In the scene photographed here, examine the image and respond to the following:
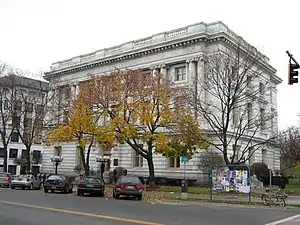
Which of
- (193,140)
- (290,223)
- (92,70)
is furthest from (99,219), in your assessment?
(92,70)

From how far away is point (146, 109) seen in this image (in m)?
35.3

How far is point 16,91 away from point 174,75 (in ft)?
62.7

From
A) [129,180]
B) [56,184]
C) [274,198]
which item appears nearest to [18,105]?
[56,184]

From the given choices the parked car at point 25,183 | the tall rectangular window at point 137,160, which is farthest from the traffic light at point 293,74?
the tall rectangular window at point 137,160

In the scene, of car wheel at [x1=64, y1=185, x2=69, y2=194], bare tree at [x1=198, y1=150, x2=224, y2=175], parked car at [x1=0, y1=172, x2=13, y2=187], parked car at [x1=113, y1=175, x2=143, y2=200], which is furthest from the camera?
bare tree at [x1=198, y1=150, x2=224, y2=175]

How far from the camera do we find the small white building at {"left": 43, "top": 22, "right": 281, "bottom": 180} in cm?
4738

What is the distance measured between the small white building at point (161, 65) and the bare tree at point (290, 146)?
1.33 metres

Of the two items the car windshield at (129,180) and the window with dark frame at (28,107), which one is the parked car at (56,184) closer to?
the car windshield at (129,180)

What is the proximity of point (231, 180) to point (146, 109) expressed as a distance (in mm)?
11896

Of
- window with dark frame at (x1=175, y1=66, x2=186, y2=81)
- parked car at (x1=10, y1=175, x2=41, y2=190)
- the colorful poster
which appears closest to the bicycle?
the colorful poster

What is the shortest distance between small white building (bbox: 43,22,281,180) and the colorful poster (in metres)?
18.8

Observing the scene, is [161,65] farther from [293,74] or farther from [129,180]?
[293,74]

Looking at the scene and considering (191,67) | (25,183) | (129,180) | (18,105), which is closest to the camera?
(129,180)

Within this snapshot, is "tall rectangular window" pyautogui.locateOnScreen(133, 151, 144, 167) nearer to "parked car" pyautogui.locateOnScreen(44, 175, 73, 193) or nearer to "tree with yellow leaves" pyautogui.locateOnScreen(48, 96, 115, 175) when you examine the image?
"tree with yellow leaves" pyautogui.locateOnScreen(48, 96, 115, 175)
